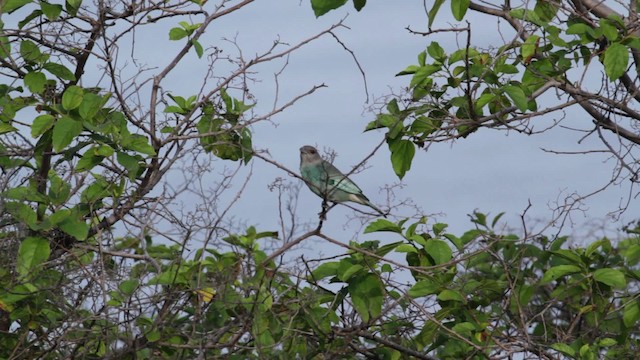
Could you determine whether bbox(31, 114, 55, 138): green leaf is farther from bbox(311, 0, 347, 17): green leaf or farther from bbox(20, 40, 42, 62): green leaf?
bbox(311, 0, 347, 17): green leaf

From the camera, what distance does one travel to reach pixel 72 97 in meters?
5.16

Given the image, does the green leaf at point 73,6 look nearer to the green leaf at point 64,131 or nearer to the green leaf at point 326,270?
the green leaf at point 64,131

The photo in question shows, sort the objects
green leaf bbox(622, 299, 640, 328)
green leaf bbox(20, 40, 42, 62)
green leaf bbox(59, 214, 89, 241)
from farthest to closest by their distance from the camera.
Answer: green leaf bbox(20, 40, 42, 62)
green leaf bbox(622, 299, 640, 328)
green leaf bbox(59, 214, 89, 241)

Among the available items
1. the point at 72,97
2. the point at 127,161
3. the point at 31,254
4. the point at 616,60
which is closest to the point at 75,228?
the point at 31,254

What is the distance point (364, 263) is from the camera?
209 inches

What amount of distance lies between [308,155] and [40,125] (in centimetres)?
384

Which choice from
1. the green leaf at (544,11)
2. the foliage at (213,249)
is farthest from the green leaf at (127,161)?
the green leaf at (544,11)

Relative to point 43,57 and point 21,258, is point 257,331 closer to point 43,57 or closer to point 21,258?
point 21,258

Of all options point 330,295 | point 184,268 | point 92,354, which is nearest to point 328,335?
point 330,295

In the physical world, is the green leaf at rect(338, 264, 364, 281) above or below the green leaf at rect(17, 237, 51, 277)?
below

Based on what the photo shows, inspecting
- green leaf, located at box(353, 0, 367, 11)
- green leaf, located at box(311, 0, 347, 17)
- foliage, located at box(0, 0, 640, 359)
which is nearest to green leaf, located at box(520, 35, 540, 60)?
foliage, located at box(0, 0, 640, 359)

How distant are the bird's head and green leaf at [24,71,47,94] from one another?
313 centimetres

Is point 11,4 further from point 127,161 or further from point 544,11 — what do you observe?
point 544,11

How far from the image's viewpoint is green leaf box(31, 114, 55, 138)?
16.9 ft
